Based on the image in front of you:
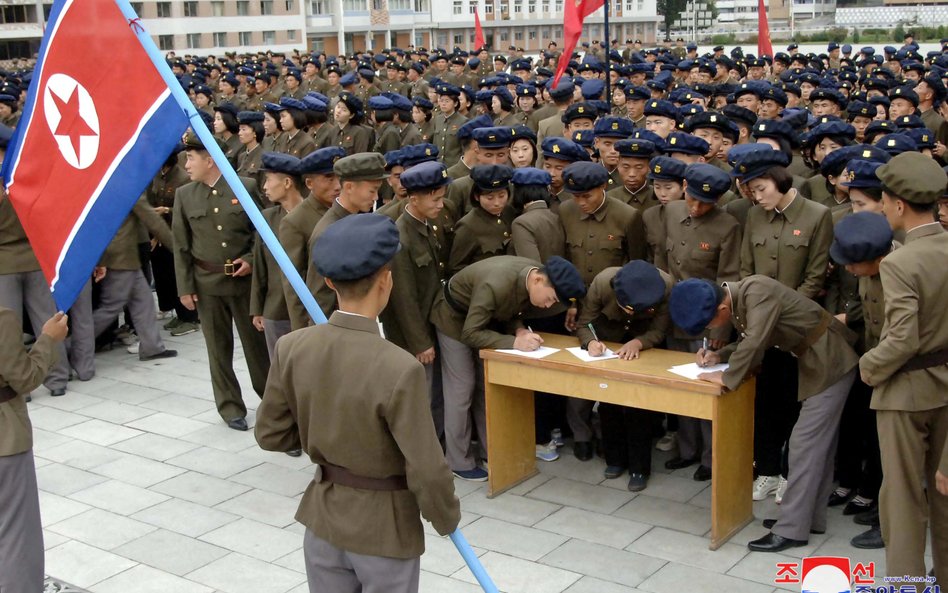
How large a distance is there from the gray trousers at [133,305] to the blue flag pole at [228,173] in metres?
5.42

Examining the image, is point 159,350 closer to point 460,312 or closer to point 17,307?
point 17,307

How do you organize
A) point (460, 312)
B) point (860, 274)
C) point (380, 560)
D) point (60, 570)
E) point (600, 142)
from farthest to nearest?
point (600, 142)
point (460, 312)
point (60, 570)
point (860, 274)
point (380, 560)

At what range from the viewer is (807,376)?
544 cm

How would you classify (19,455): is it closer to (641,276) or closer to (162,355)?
(641,276)

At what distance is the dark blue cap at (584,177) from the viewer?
656 cm

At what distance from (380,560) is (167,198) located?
7.33 metres

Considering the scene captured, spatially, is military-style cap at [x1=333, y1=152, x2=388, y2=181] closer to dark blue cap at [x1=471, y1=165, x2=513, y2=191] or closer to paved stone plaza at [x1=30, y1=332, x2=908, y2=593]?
dark blue cap at [x1=471, y1=165, x2=513, y2=191]

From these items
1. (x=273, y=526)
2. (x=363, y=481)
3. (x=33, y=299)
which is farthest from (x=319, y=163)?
(x=363, y=481)

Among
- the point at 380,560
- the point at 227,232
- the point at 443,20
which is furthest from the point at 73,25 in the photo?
the point at 443,20

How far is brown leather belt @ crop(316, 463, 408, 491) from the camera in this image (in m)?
3.55

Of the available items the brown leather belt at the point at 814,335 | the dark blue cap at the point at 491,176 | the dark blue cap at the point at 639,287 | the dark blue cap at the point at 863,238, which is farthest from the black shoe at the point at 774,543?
the dark blue cap at the point at 491,176

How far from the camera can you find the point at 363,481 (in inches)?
140

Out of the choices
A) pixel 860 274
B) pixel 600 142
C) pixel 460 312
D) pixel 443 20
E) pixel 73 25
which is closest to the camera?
pixel 73 25

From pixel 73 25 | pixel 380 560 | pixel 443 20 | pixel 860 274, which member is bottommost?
pixel 380 560
